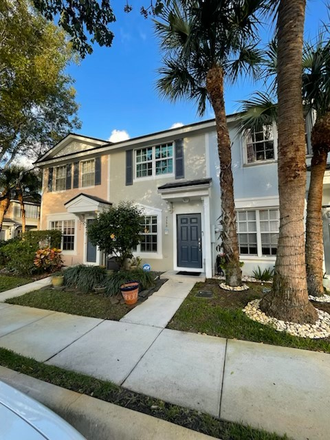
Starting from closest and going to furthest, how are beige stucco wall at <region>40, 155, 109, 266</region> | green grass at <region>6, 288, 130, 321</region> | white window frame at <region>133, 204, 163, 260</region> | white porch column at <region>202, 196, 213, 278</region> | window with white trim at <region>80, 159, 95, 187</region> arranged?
green grass at <region>6, 288, 130, 321</region> < white porch column at <region>202, 196, 213, 278</region> < white window frame at <region>133, 204, 163, 260</region> < beige stucco wall at <region>40, 155, 109, 266</region> < window with white trim at <region>80, 159, 95, 187</region>

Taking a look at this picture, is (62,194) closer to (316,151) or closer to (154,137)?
(154,137)

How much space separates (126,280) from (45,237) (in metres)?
5.88

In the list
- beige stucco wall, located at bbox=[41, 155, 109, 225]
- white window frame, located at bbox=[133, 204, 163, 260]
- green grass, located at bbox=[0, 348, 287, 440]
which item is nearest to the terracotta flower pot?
green grass, located at bbox=[0, 348, 287, 440]

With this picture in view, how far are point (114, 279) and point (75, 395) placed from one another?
403 centimetres

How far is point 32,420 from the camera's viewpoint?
4.08 feet

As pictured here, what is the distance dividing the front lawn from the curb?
204 cm

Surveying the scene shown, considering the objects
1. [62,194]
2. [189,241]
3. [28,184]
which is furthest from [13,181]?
[189,241]

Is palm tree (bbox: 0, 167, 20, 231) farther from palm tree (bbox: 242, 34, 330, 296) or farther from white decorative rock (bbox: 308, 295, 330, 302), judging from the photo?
white decorative rock (bbox: 308, 295, 330, 302)

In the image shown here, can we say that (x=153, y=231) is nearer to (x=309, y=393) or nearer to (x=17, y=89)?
(x=309, y=393)

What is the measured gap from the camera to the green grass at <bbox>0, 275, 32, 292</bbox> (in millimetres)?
7148

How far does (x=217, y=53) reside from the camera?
6.41m

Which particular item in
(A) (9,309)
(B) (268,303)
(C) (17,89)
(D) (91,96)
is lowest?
(A) (9,309)

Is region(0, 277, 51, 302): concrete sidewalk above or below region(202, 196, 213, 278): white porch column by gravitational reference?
below

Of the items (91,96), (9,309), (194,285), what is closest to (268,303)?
(194,285)
